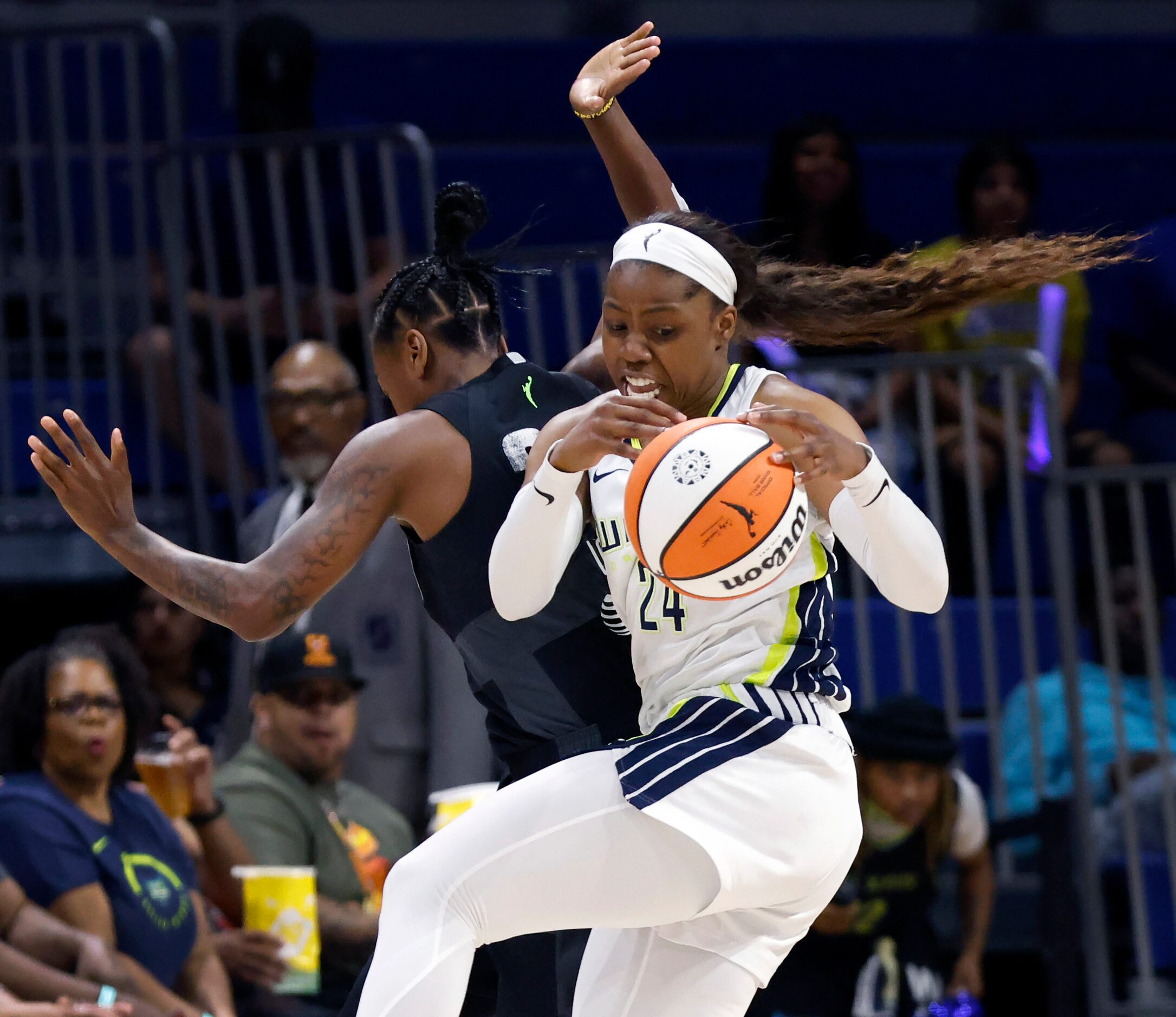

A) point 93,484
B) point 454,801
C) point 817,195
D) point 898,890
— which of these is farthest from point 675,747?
point 817,195

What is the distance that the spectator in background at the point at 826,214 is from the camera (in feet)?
20.7

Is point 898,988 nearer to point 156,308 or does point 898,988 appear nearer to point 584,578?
point 584,578

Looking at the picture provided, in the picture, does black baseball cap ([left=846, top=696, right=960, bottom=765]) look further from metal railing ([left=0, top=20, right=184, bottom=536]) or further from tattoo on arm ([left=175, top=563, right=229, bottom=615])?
tattoo on arm ([left=175, top=563, right=229, bottom=615])

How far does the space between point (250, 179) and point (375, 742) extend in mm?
2207

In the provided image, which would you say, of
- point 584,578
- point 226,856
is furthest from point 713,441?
point 226,856

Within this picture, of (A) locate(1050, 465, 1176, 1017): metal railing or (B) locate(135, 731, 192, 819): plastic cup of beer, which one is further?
(A) locate(1050, 465, 1176, 1017): metal railing

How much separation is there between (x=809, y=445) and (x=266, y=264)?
4.27m

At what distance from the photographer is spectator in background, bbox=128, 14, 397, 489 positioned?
21.0 feet

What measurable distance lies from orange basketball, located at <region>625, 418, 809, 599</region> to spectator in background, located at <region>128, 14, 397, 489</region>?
377 cm

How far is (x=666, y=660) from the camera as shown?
9.38ft

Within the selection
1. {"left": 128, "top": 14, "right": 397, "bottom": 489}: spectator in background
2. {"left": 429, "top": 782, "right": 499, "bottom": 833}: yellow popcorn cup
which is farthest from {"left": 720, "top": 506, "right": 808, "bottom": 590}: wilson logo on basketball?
{"left": 128, "top": 14, "right": 397, "bottom": 489}: spectator in background

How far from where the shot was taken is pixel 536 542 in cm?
281

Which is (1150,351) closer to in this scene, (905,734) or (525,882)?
(905,734)

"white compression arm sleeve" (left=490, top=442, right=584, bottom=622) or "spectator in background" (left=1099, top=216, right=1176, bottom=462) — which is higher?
"spectator in background" (left=1099, top=216, right=1176, bottom=462)
